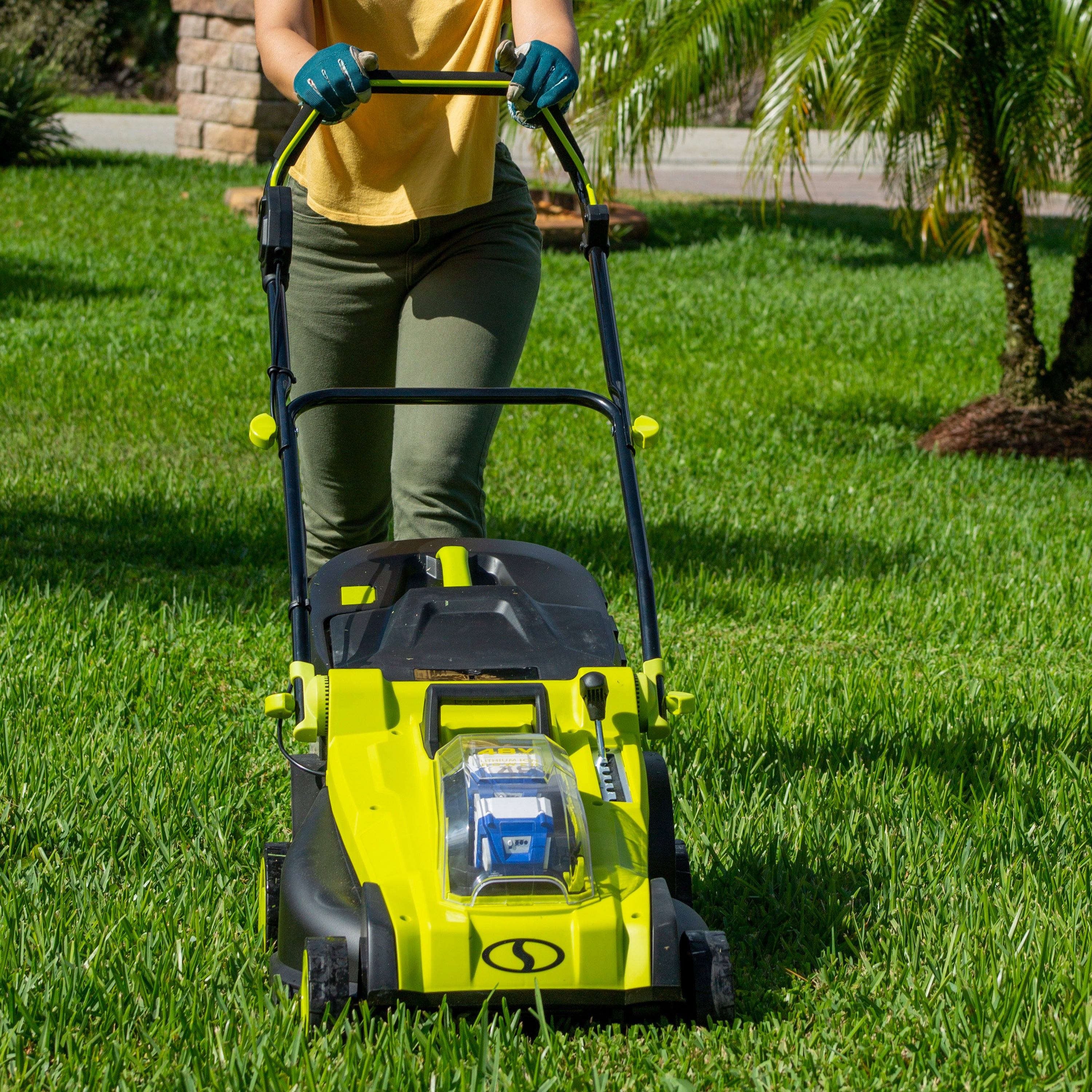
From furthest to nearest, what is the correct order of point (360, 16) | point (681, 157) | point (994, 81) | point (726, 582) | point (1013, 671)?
point (681, 157) → point (994, 81) → point (726, 582) → point (1013, 671) → point (360, 16)

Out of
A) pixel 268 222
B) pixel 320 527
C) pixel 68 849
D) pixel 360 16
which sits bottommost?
pixel 68 849

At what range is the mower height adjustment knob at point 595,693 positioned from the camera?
196cm

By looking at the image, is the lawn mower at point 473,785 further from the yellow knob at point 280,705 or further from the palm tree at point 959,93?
the palm tree at point 959,93

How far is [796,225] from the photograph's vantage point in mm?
15023

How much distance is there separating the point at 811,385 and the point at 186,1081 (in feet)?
22.3

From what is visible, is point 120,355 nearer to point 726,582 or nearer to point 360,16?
point 726,582

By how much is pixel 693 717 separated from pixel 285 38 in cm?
173

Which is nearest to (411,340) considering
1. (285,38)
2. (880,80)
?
(285,38)

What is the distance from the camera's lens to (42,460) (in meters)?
5.77

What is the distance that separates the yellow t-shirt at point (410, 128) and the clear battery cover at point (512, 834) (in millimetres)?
1297

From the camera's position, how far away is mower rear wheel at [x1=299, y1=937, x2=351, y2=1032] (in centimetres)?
180

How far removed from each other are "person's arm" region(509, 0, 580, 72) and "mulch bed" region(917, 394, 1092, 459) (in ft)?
15.2

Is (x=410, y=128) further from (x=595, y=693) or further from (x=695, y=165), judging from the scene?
(x=695, y=165)

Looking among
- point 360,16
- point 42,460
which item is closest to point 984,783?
point 360,16
